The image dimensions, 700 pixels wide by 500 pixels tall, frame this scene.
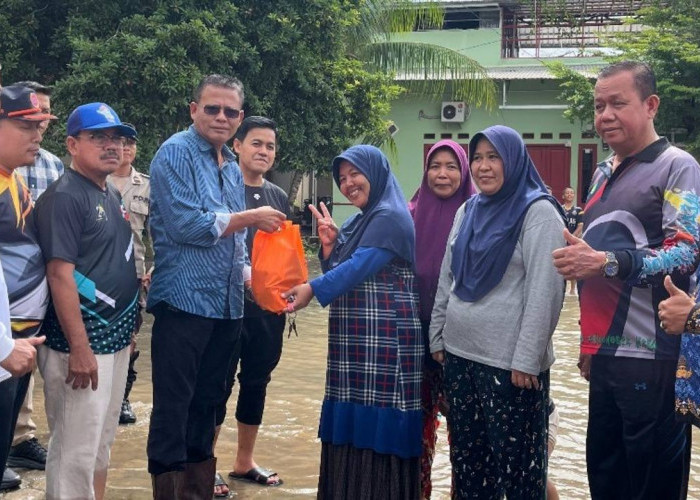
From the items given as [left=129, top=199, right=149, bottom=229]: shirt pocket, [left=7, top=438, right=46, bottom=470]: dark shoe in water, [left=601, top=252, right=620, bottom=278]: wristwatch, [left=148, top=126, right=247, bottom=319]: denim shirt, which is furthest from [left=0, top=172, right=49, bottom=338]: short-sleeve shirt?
[left=601, top=252, right=620, bottom=278]: wristwatch

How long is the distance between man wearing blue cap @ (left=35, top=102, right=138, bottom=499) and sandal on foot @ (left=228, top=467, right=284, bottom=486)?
1230mm

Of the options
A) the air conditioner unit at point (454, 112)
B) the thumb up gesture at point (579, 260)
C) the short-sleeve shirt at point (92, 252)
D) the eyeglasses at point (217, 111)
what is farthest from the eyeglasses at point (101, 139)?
the air conditioner unit at point (454, 112)

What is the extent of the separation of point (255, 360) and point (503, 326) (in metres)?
1.71

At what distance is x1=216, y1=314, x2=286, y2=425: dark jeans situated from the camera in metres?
4.49

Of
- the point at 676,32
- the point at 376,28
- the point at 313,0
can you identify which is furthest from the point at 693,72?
the point at 313,0

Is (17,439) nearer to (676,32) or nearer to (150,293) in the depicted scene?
(150,293)

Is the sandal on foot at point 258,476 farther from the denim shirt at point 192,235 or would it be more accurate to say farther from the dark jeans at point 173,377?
the denim shirt at point 192,235

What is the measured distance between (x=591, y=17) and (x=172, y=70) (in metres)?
15.1

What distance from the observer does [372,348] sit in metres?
3.68

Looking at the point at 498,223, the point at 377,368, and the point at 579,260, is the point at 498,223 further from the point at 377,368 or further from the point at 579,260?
the point at 377,368

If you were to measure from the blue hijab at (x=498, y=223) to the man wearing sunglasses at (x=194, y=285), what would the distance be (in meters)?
0.92

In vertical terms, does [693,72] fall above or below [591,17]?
below

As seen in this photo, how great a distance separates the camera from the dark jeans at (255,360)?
177 inches

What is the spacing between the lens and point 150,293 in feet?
11.9
